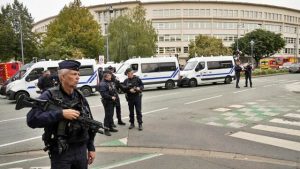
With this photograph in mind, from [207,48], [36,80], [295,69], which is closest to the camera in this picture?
[36,80]

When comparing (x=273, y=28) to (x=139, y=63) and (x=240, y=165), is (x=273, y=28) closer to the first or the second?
(x=139, y=63)

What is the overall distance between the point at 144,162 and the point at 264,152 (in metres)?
2.62

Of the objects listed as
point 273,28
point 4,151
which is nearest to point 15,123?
point 4,151

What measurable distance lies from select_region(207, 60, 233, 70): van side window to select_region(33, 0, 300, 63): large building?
58.5 metres

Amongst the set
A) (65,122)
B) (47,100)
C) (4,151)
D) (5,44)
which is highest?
(5,44)

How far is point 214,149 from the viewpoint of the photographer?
7465 millimetres

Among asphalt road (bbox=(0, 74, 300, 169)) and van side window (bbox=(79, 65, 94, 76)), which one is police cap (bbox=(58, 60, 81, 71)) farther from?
van side window (bbox=(79, 65, 94, 76))

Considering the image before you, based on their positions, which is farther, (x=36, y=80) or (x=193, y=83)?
(x=193, y=83)

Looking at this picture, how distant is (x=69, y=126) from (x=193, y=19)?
85.7 metres

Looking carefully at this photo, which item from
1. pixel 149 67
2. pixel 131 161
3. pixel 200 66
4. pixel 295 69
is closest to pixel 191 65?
pixel 200 66

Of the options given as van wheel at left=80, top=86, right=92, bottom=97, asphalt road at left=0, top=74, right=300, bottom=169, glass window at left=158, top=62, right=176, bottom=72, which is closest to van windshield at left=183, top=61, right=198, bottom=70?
glass window at left=158, top=62, right=176, bottom=72

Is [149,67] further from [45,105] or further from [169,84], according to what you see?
[45,105]

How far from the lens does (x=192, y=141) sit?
26.9ft

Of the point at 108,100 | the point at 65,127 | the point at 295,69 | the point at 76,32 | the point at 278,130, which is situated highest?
the point at 76,32
